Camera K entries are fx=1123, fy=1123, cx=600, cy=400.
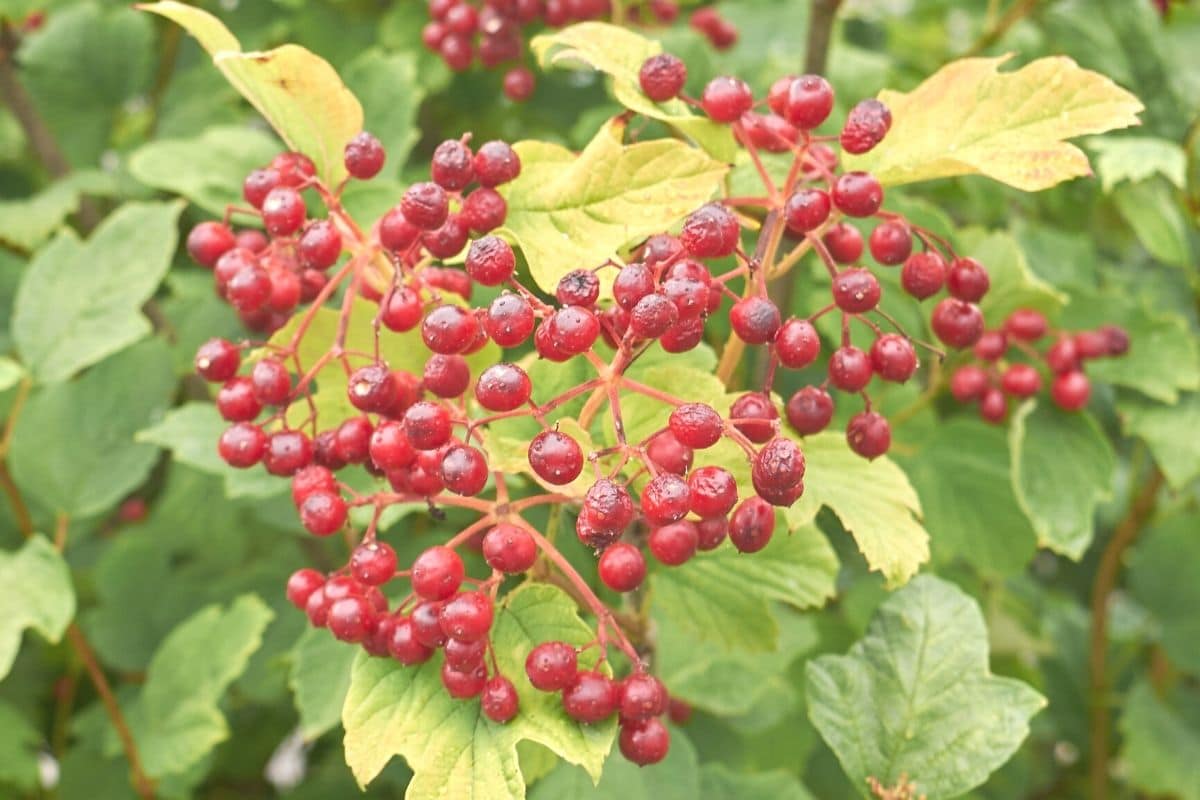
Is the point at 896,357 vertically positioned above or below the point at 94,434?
above

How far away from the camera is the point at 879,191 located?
0.95 meters

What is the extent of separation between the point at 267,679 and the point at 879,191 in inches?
48.3

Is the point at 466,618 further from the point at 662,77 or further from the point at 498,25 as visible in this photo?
the point at 498,25

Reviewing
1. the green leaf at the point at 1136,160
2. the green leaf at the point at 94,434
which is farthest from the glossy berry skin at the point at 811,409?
the green leaf at the point at 94,434

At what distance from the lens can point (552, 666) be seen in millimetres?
908

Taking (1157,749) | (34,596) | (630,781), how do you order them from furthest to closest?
(1157,749), (34,596), (630,781)

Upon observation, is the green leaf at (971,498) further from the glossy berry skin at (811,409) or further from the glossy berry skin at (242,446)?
the glossy berry skin at (242,446)

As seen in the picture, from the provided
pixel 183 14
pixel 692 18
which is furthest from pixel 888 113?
pixel 692 18

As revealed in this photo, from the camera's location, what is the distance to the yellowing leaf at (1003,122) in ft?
3.23

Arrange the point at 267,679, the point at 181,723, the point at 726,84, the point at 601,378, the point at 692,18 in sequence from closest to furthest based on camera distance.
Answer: the point at 601,378, the point at 726,84, the point at 181,723, the point at 267,679, the point at 692,18

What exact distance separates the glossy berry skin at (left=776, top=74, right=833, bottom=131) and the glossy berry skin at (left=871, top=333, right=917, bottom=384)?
0.21 meters

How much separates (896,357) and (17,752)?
1.40 metres

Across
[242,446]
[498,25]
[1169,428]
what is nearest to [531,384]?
[242,446]

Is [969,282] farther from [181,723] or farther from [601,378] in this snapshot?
[181,723]
